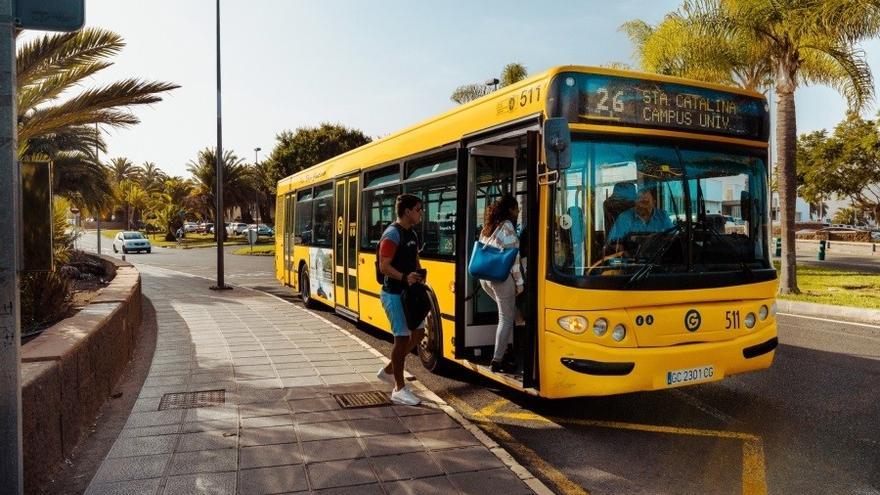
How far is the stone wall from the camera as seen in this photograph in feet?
13.1

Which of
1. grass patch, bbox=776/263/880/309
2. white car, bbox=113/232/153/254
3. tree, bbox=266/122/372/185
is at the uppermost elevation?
tree, bbox=266/122/372/185

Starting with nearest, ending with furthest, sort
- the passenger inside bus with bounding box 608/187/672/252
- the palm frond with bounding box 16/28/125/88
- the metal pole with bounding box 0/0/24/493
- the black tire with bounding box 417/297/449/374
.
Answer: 1. the metal pole with bounding box 0/0/24/493
2. the passenger inside bus with bounding box 608/187/672/252
3. the black tire with bounding box 417/297/449/374
4. the palm frond with bounding box 16/28/125/88

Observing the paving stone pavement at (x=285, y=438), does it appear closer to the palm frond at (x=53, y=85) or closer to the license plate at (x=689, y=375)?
the license plate at (x=689, y=375)

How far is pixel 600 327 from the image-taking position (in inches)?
204

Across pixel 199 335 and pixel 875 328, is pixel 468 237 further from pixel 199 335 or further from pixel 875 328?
pixel 875 328

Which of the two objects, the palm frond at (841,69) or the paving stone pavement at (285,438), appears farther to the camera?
the palm frond at (841,69)

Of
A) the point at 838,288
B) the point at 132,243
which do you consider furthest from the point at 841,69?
→ the point at 132,243

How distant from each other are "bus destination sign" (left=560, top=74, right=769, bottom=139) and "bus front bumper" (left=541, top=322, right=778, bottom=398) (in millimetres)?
1847

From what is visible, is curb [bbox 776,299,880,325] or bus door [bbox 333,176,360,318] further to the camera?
curb [bbox 776,299,880,325]

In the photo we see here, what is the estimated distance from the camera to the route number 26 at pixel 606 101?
17.5ft

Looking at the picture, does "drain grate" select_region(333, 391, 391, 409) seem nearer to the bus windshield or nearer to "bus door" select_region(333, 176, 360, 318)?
the bus windshield

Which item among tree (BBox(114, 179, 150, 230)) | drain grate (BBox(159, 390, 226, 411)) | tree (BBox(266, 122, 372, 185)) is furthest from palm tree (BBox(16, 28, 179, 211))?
tree (BBox(114, 179, 150, 230))

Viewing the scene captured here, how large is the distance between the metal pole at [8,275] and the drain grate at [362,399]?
2904 mm

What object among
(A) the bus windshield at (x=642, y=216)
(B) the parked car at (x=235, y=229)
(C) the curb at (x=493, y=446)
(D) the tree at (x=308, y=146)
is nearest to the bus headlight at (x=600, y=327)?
(A) the bus windshield at (x=642, y=216)
